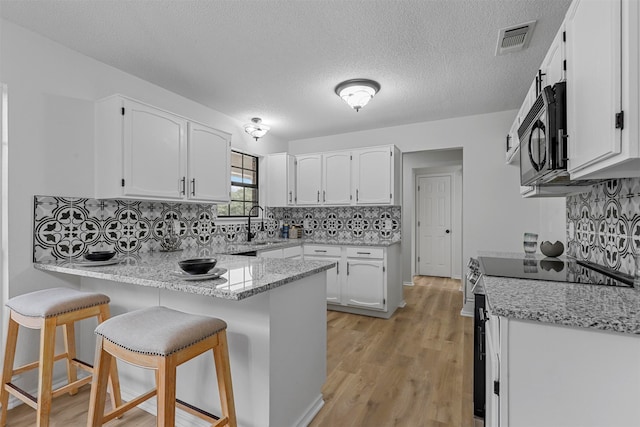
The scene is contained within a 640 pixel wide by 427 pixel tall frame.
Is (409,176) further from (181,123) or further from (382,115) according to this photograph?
(181,123)

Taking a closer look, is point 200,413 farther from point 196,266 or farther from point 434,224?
point 434,224

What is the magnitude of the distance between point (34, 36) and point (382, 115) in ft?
10.3

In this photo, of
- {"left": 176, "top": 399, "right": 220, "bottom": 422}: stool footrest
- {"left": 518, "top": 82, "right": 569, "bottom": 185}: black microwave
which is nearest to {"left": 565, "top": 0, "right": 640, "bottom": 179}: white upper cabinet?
{"left": 518, "top": 82, "right": 569, "bottom": 185}: black microwave

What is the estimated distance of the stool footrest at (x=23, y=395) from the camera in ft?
5.16

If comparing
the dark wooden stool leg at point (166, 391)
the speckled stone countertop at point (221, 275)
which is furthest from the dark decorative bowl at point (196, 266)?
the dark wooden stool leg at point (166, 391)

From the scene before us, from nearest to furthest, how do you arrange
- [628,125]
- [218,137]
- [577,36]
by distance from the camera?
[628,125] < [577,36] < [218,137]

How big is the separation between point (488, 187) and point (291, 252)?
2.49m

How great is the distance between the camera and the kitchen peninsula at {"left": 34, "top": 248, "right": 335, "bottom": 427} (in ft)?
4.80

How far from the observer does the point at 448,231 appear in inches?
235

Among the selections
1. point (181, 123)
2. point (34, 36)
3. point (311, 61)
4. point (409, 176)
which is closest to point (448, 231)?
point (409, 176)

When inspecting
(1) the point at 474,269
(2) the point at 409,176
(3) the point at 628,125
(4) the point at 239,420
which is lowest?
(4) the point at 239,420

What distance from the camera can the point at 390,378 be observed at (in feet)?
7.36

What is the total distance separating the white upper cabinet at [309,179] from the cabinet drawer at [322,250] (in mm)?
637

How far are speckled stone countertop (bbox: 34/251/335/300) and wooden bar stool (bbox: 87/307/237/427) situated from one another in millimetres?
144
